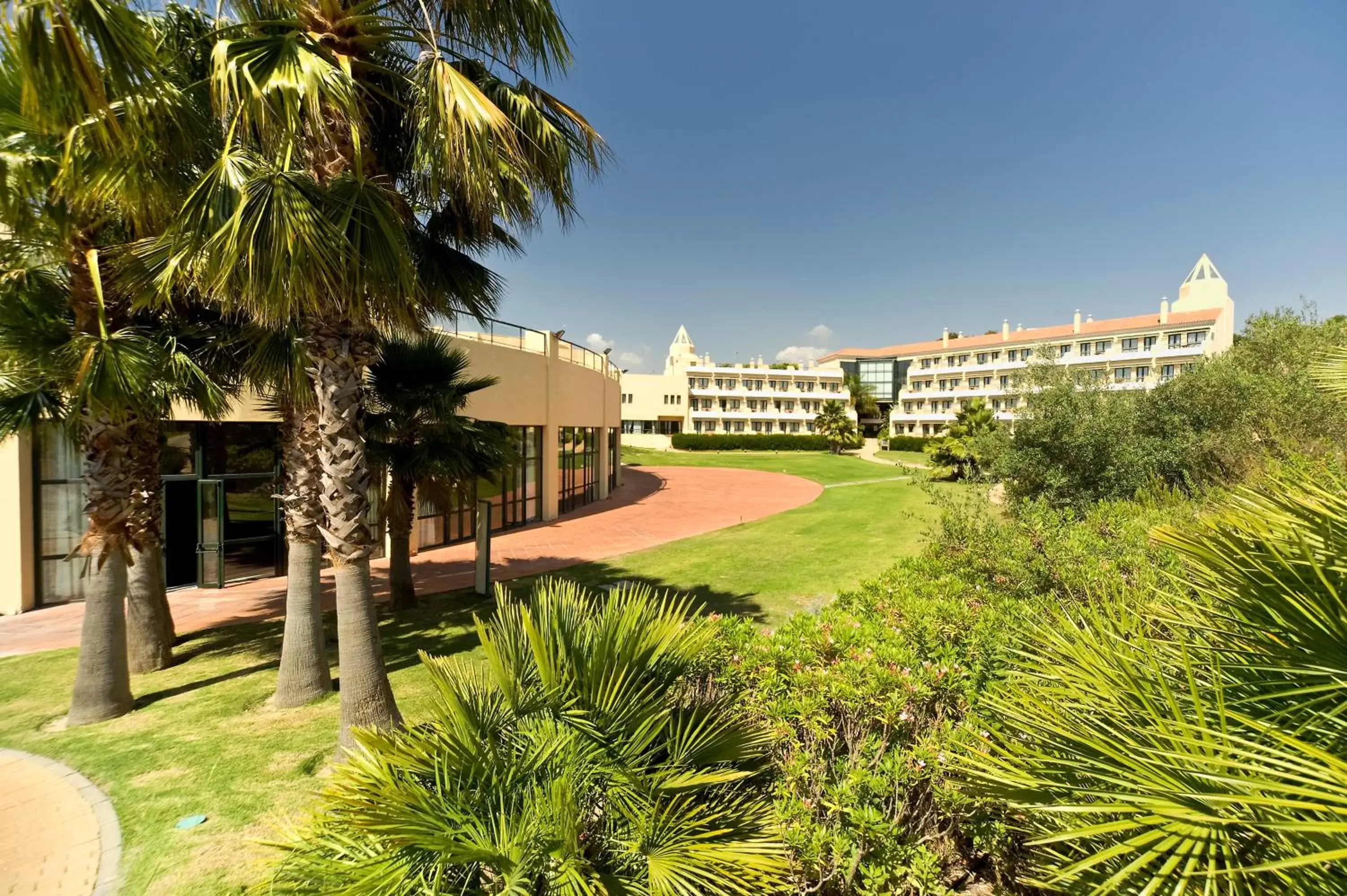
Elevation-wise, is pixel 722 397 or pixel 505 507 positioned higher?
pixel 722 397

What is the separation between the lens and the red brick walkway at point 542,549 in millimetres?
9305

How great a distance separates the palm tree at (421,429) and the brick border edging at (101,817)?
170 inches

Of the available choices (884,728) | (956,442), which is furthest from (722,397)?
(884,728)

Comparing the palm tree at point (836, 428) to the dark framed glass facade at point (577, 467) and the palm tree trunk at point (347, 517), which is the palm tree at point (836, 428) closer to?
the dark framed glass facade at point (577, 467)

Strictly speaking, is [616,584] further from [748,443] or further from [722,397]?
[722,397]

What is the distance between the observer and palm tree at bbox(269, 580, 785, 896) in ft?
6.51

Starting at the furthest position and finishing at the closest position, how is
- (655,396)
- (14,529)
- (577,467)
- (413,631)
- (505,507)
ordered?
(655,396), (577,467), (505,507), (14,529), (413,631)

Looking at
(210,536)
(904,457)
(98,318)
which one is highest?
(98,318)

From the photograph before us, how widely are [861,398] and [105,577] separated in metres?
75.2

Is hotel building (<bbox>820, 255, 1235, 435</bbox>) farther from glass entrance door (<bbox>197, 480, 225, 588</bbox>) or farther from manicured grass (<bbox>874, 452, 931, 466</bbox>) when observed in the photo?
glass entrance door (<bbox>197, 480, 225, 588</bbox>)

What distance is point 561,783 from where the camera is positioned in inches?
83.7

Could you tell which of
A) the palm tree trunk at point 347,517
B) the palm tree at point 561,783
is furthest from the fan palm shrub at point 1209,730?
the palm tree trunk at point 347,517

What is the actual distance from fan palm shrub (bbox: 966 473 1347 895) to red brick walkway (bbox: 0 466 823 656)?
430 inches

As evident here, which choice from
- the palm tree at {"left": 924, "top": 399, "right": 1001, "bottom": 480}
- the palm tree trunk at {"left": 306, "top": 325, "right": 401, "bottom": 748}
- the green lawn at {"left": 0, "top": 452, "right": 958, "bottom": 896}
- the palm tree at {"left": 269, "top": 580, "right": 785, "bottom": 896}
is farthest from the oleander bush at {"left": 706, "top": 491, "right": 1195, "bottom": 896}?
the palm tree at {"left": 924, "top": 399, "right": 1001, "bottom": 480}
